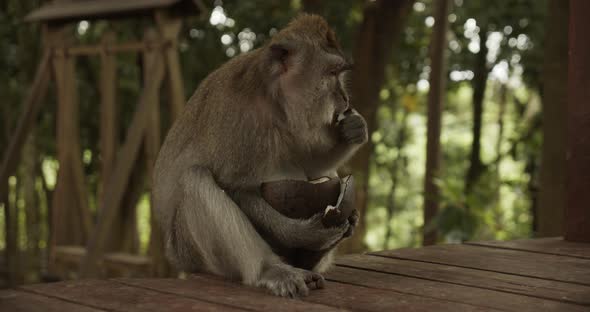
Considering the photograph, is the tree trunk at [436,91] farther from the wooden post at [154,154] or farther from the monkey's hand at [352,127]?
the monkey's hand at [352,127]

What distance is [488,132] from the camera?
509 inches

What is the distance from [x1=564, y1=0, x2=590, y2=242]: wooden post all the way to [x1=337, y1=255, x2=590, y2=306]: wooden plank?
0.77 metres

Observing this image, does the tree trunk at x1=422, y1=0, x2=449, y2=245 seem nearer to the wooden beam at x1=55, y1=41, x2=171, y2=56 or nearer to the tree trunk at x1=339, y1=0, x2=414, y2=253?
the tree trunk at x1=339, y1=0, x2=414, y2=253

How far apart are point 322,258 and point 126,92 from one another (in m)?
4.96

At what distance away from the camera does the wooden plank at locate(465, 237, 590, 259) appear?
3.20m

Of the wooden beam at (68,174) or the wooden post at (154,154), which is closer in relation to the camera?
the wooden post at (154,154)

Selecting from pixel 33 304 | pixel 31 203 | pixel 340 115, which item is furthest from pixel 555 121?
pixel 31 203

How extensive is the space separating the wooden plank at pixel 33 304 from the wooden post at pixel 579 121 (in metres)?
2.10

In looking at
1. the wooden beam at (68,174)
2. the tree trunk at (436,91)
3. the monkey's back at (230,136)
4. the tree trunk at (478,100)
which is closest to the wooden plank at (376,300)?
the monkey's back at (230,136)

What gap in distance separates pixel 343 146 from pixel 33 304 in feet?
4.30

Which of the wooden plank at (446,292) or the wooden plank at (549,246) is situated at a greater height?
the wooden plank at (549,246)

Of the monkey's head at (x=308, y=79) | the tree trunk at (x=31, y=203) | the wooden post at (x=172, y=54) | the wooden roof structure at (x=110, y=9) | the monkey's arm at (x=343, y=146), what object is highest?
the wooden roof structure at (x=110, y=9)

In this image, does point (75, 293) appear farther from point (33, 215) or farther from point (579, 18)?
point (33, 215)

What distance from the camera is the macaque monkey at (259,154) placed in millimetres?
2684
